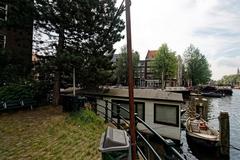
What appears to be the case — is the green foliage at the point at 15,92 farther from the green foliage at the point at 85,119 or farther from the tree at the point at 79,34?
the green foliage at the point at 85,119

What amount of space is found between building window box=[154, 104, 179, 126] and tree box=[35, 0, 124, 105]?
482 centimetres

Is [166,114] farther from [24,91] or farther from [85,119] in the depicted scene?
[24,91]

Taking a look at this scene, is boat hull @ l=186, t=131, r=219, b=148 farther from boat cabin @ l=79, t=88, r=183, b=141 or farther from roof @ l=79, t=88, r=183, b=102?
roof @ l=79, t=88, r=183, b=102

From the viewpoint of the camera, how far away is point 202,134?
52.5ft

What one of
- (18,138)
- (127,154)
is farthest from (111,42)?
(127,154)

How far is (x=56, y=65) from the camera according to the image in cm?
1421

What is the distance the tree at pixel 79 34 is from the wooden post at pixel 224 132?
8736 millimetres

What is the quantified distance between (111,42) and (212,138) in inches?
397

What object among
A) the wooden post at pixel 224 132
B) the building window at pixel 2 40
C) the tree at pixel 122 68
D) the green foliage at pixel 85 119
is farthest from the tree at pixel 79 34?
the tree at pixel 122 68

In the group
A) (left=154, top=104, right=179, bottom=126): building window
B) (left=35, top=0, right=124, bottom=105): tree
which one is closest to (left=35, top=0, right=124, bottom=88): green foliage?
(left=35, top=0, right=124, bottom=105): tree

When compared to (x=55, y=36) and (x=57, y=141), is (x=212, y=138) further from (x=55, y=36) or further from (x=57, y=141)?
(x=55, y=36)

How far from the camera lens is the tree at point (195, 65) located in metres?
76.1

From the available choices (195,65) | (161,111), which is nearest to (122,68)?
(195,65)

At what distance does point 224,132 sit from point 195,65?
65.5 m
